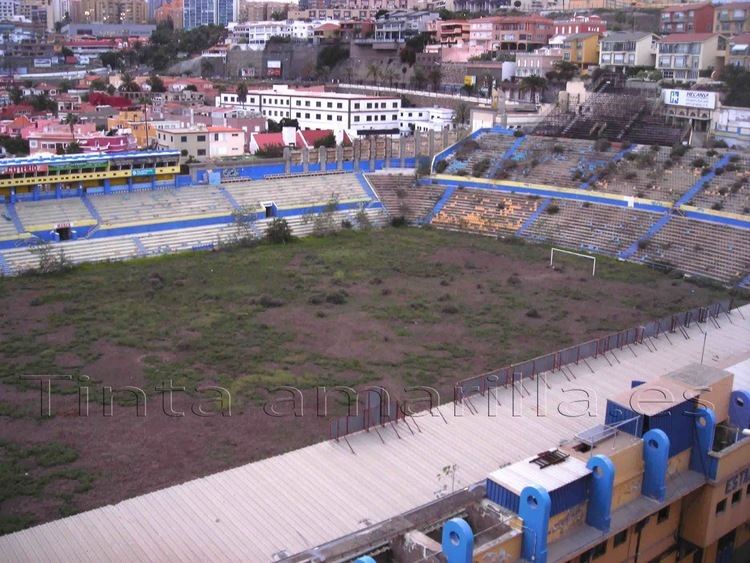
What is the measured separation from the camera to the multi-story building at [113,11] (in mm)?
145500

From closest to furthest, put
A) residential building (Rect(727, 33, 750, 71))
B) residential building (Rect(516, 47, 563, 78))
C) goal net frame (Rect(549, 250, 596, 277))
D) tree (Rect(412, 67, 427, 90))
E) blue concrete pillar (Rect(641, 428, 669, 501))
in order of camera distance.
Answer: blue concrete pillar (Rect(641, 428, 669, 501))
goal net frame (Rect(549, 250, 596, 277))
residential building (Rect(727, 33, 750, 71))
residential building (Rect(516, 47, 563, 78))
tree (Rect(412, 67, 427, 90))

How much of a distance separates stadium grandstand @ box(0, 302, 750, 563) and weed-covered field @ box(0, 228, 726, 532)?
222 centimetres

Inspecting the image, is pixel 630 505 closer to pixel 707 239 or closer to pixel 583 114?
pixel 707 239

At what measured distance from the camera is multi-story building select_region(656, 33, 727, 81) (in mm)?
45188

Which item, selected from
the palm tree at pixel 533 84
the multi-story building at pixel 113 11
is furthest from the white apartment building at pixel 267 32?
the multi-story building at pixel 113 11

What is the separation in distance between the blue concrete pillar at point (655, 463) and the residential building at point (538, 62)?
46601 millimetres

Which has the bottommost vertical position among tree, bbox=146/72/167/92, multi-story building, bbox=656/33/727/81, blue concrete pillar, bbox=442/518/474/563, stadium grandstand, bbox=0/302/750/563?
stadium grandstand, bbox=0/302/750/563

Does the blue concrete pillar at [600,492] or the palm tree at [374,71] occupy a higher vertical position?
the palm tree at [374,71]

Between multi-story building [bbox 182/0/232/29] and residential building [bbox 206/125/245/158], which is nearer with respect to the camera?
residential building [bbox 206/125/245/158]

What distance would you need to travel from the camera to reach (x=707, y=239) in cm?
2781

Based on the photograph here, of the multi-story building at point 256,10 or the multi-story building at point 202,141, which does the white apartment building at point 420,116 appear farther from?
the multi-story building at point 256,10

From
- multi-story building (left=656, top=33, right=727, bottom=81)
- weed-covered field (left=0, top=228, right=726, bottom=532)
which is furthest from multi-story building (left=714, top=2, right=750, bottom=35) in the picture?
weed-covered field (left=0, top=228, right=726, bottom=532)

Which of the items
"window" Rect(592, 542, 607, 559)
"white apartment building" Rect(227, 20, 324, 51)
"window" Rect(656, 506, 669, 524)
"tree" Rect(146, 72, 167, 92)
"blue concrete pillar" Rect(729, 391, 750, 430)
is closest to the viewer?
"window" Rect(592, 542, 607, 559)

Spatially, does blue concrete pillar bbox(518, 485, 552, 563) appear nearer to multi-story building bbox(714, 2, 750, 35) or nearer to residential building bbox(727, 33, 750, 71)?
residential building bbox(727, 33, 750, 71)
